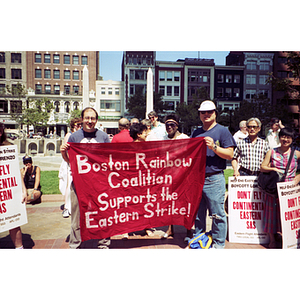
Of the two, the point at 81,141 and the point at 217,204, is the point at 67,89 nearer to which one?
the point at 81,141

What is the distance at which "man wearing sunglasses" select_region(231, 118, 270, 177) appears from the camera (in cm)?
434

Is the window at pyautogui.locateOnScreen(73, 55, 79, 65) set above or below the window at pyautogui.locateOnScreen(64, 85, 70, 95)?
above

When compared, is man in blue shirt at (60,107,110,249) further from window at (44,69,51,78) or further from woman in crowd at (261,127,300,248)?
window at (44,69,51,78)

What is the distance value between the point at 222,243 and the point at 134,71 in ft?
Answer: 149

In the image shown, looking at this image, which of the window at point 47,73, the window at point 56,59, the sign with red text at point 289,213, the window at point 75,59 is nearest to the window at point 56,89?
the window at point 47,73

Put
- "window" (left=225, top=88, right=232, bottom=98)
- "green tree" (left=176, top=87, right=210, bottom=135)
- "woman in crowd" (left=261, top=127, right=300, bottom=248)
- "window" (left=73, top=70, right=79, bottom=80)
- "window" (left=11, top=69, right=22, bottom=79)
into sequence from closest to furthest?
"woman in crowd" (left=261, top=127, right=300, bottom=248) < "green tree" (left=176, top=87, right=210, bottom=135) < "window" (left=11, top=69, right=22, bottom=79) < "window" (left=73, top=70, right=79, bottom=80) < "window" (left=225, top=88, right=232, bottom=98)

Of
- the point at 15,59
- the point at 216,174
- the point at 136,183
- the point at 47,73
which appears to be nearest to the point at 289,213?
the point at 216,174

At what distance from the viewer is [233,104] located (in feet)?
154

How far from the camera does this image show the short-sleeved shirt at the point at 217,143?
3729 millimetres

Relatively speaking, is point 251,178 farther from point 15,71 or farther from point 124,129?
point 15,71

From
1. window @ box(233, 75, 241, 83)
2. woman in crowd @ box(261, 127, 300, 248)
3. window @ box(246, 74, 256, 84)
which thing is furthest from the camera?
window @ box(233, 75, 241, 83)

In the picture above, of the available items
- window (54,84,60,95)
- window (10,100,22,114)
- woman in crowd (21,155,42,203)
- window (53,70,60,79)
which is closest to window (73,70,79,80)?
window (53,70,60,79)

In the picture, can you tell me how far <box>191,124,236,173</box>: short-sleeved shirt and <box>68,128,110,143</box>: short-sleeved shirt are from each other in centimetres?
148
